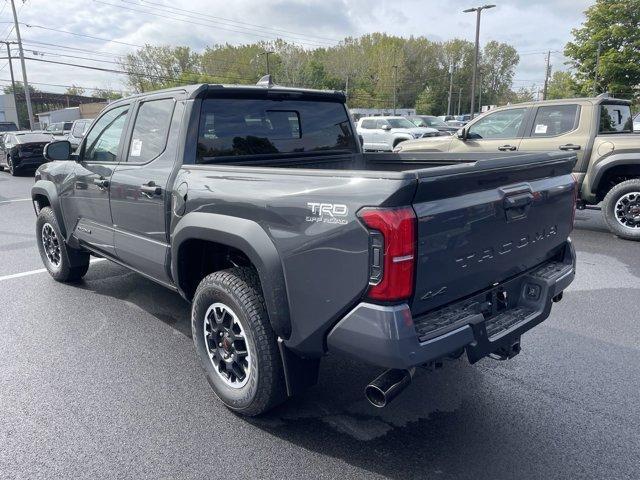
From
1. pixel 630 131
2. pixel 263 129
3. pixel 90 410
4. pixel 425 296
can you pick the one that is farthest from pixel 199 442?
pixel 630 131

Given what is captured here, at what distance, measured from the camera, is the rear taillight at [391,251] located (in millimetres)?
2066

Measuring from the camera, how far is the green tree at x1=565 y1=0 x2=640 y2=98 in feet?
97.0

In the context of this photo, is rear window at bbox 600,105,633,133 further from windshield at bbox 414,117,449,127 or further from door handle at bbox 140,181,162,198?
windshield at bbox 414,117,449,127

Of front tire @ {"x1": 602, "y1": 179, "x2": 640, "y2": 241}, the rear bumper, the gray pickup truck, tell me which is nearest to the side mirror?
the gray pickup truck

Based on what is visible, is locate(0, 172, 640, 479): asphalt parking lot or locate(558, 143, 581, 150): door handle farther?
locate(558, 143, 581, 150): door handle

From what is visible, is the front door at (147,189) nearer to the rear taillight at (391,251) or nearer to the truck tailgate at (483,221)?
the rear taillight at (391,251)

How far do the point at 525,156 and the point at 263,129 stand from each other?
1884mm

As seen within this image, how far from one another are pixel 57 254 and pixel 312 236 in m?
4.30

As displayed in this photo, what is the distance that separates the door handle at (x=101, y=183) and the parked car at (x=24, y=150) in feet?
46.7

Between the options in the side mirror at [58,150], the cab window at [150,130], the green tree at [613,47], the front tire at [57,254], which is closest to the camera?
the cab window at [150,130]

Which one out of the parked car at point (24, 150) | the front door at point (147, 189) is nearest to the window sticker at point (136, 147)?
the front door at point (147, 189)

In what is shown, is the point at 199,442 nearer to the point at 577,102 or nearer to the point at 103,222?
the point at 103,222

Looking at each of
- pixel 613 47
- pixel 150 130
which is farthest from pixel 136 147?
pixel 613 47

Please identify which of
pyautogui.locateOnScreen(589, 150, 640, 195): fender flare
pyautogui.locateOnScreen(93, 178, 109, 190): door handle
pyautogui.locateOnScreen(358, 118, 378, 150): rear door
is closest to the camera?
pyautogui.locateOnScreen(93, 178, 109, 190): door handle
